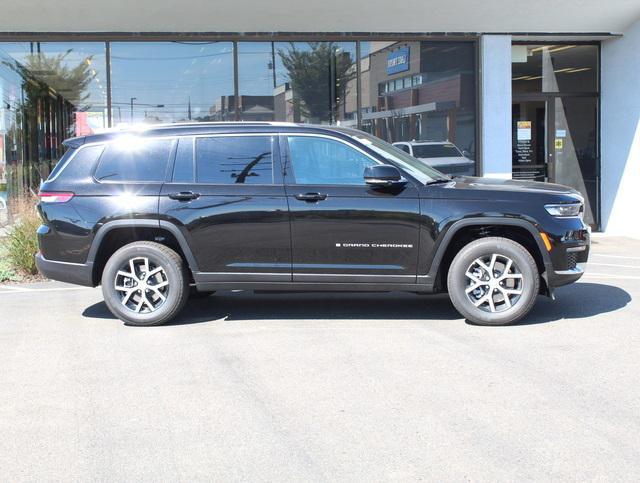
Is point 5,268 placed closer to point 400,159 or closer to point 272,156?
point 272,156

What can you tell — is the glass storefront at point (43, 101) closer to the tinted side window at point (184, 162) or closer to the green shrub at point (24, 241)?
the green shrub at point (24, 241)

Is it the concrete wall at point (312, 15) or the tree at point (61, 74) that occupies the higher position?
the concrete wall at point (312, 15)

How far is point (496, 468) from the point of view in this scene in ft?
13.3

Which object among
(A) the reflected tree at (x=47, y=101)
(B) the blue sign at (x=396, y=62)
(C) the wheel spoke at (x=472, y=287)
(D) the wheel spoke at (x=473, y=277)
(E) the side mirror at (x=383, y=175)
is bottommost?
(C) the wheel spoke at (x=472, y=287)

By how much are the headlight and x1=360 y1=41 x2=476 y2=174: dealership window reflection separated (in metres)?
7.28

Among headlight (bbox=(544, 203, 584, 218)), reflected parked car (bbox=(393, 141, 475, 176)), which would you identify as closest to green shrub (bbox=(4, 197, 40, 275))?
headlight (bbox=(544, 203, 584, 218))

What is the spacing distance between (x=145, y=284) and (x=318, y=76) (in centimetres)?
771

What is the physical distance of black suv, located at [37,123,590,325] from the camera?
7.21 m

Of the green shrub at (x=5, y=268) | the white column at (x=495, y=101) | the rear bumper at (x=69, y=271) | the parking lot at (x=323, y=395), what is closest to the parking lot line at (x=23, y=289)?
the green shrub at (x=5, y=268)

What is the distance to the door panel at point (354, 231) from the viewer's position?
285 inches

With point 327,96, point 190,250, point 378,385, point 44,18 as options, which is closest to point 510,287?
point 378,385

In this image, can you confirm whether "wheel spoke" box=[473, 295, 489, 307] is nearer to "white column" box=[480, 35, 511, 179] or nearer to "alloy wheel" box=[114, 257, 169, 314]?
"alloy wheel" box=[114, 257, 169, 314]

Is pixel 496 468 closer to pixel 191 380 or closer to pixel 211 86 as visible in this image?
pixel 191 380

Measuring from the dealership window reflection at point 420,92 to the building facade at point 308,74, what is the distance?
0.06ft
